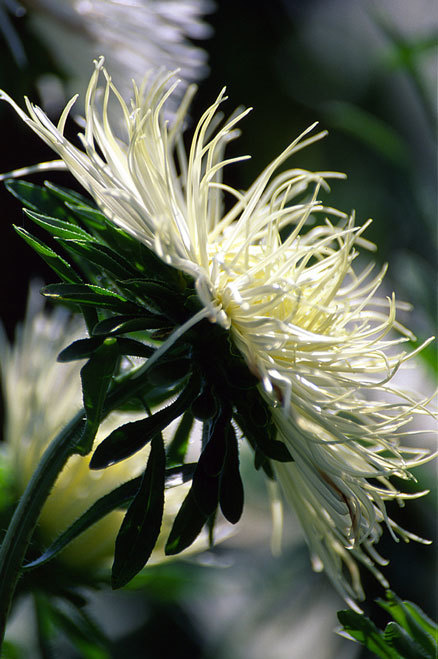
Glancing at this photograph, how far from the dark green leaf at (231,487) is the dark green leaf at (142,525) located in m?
0.03

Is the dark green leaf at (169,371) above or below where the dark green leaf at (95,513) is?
above

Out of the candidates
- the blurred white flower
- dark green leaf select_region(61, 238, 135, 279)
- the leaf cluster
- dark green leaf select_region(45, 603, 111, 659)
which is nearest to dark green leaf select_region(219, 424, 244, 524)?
the leaf cluster

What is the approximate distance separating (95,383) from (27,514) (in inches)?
3.0

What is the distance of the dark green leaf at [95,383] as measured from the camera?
0.36 m

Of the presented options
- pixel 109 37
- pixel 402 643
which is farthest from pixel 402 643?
pixel 109 37

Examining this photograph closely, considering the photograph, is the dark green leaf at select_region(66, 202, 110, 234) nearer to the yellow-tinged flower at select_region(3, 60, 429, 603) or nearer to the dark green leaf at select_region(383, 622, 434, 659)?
the yellow-tinged flower at select_region(3, 60, 429, 603)

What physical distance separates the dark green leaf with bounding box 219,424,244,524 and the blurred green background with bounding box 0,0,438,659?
238 mm

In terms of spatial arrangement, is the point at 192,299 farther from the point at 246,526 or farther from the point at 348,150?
the point at 348,150

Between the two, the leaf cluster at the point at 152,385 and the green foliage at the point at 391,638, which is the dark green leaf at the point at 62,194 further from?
the green foliage at the point at 391,638

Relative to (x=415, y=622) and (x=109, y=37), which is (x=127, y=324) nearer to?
(x=415, y=622)

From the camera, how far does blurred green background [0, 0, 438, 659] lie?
930 mm

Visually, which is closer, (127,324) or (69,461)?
(127,324)

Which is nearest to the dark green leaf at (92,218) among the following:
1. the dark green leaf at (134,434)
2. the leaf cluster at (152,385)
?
the leaf cluster at (152,385)

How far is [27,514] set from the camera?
37 centimetres
